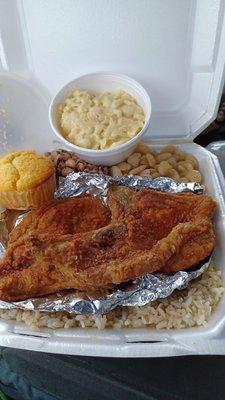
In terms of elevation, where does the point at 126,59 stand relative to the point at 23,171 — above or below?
above

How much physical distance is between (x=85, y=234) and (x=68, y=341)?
0.24 m

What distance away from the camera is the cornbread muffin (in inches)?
47.4

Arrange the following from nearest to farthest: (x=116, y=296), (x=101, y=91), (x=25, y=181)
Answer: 1. (x=116, y=296)
2. (x=25, y=181)
3. (x=101, y=91)

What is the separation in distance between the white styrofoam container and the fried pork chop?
110 millimetres

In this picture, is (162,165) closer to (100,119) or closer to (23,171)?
(100,119)

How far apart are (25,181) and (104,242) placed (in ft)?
0.96

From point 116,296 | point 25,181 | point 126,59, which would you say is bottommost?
point 116,296

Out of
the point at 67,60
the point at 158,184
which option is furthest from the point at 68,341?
the point at 67,60

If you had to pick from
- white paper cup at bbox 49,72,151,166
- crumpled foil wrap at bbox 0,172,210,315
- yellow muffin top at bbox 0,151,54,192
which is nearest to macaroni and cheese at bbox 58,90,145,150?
white paper cup at bbox 49,72,151,166

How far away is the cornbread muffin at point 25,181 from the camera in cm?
121

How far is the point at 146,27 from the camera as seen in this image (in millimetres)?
1303

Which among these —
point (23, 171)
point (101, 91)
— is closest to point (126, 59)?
point (101, 91)

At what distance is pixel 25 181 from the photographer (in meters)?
1.21

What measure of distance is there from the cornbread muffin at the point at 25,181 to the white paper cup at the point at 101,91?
11cm
